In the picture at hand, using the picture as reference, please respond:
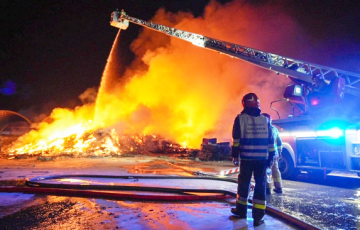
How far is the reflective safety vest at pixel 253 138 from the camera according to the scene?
11.2ft

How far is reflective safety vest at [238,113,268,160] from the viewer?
134 inches

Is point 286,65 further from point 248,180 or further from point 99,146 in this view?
point 99,146

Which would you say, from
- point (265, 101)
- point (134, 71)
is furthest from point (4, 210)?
point (134, 71)

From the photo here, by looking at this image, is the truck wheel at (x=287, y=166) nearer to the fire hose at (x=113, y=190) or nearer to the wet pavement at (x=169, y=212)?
the wet pavement at (x=169, y=212)

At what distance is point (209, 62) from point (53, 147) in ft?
46.6

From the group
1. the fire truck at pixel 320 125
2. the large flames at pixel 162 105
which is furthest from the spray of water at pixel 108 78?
the fire truck at pixel 320 125

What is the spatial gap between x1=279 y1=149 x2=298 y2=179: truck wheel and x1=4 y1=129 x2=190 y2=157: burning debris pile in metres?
11.7

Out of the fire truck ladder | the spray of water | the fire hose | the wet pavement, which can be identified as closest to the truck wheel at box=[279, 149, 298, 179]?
the wet pavement

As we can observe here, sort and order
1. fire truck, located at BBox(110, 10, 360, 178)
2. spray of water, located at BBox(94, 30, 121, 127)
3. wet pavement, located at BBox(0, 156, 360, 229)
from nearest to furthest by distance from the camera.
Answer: wet pavement, located at BBox(0, 156, 360, 229), fire truck, located at BBox(110, 10, 360, 178), spray of water, located at BBox(94, 30, 121, 127)

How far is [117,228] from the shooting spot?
2959mm

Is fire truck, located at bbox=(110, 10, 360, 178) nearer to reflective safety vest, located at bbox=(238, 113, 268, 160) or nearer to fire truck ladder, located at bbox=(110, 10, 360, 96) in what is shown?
fire truck ladder, located at bbox=(110, 10, 360, 96)

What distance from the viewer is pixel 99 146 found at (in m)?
17.7

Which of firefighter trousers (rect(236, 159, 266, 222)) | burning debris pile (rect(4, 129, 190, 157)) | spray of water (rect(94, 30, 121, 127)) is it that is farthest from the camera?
spray of water (rect(94, 30, 121, 127))

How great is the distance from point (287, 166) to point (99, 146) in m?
13.8
